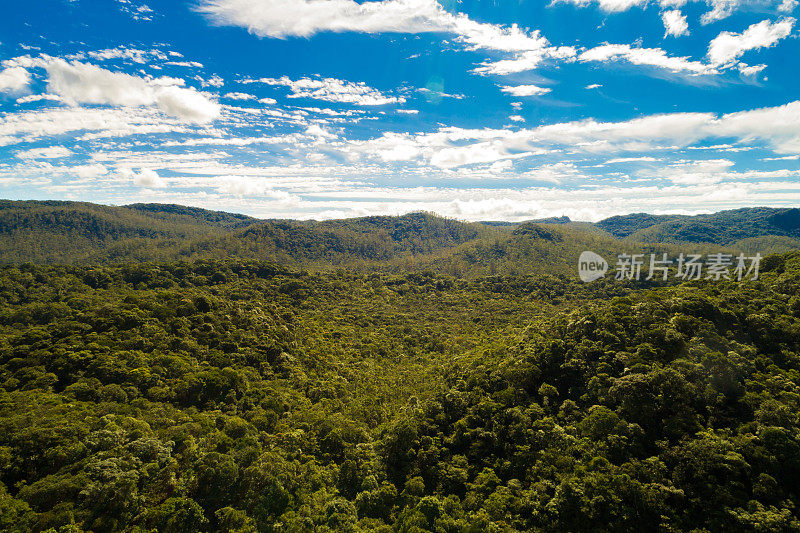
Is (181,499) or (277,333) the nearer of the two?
(181,499)

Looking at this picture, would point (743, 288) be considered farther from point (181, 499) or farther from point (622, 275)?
point (622, 275)

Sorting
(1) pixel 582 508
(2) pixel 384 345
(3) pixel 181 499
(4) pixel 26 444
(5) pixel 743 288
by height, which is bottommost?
(2) pixel 384 345

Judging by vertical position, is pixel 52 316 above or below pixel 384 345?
above

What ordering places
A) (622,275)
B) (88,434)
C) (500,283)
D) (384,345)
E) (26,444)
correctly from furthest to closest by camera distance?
(500,283), (622,275), (384,345), (88,434), (26,444)

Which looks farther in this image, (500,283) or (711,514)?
(500,283)

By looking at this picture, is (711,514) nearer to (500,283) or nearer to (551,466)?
(551,466)

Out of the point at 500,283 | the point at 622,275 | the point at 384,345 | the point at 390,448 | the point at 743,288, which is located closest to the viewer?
the point at 390,448

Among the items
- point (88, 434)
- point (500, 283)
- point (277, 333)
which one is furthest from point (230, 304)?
point (500, 283)

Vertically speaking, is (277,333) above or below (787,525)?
below

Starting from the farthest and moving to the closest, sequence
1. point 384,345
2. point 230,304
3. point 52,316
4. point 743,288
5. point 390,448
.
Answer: point 384,345, point 230,304, point 52,316, point 743,288, point 390,448

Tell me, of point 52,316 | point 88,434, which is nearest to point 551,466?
point 88,434
